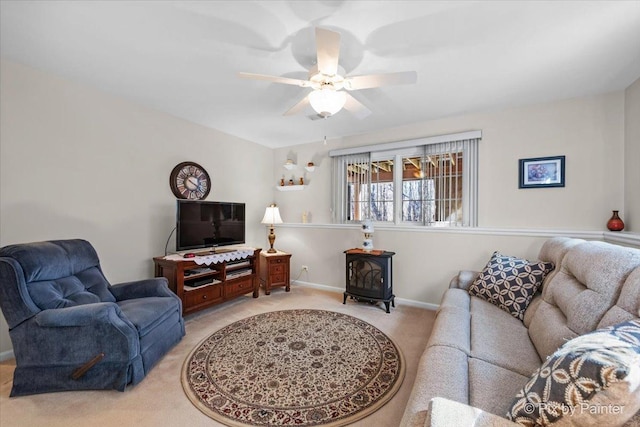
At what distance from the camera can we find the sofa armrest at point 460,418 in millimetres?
768

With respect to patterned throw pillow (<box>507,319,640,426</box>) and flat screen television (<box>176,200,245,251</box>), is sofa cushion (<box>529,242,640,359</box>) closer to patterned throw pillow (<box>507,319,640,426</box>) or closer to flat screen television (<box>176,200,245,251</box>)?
patterned throw pillow (<box>507,319,640,426</box>)

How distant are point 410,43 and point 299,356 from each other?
2.55m

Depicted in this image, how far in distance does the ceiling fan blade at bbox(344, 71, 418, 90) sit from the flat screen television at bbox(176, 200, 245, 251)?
7.45 ft

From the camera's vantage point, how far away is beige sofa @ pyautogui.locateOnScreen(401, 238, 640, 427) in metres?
0.87

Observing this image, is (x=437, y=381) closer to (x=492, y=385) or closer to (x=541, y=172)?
(x=492, y=385)

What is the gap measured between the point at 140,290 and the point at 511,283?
3222mm

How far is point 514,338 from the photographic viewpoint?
1626mm

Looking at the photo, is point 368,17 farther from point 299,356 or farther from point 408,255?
point 408,255

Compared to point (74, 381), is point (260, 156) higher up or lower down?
higher up

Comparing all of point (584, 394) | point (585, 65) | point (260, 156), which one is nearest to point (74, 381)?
point (584, 394)

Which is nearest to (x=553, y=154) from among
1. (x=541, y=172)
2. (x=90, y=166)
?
(x=541, y=172)

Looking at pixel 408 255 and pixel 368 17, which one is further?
pixel 408 255

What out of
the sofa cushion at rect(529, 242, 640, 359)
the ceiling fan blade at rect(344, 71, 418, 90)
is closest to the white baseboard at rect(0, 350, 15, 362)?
the ceiling fan blade at rect(344, 71, 418, 90)

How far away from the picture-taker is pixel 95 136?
2609 mm
